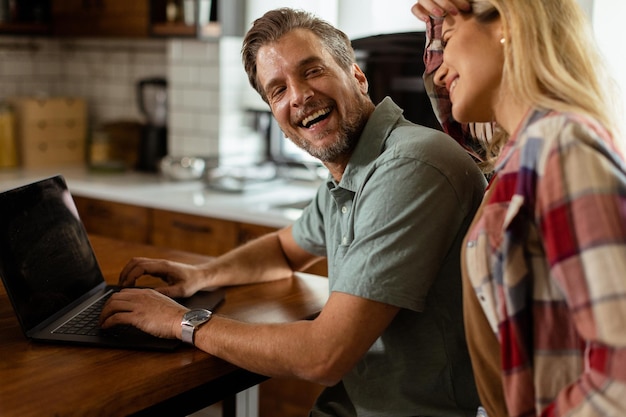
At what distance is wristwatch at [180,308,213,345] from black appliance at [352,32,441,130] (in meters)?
1.53

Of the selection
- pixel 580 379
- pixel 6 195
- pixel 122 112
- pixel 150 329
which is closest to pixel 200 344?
pixel 150 329

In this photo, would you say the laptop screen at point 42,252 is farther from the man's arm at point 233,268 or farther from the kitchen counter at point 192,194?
the kitchen counter at point 192,194

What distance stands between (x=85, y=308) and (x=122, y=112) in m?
2.99

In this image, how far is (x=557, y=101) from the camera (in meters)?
1.18

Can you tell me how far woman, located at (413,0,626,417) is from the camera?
103 cm

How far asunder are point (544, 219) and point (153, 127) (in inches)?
129

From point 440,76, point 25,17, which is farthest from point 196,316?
point 25,17

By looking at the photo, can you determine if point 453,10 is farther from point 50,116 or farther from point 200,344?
point 50,116

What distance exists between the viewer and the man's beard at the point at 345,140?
5.80 ft

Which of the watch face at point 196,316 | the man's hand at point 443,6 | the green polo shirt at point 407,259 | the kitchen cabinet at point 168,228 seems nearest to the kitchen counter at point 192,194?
the kitchen cabinet at point 168,228

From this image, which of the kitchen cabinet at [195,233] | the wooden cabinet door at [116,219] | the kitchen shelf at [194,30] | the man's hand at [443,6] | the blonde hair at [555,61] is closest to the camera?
the blonde hair at [555,61]

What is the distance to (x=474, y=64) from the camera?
130cm

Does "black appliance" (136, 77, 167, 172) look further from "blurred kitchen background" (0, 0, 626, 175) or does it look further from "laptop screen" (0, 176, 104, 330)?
"laptop screen" (0, 176, 104, 330)

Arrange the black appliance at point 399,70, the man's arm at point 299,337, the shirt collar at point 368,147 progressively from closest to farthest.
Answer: the man's arm at point 299,337 < the shirt collar at point 368,147 < the black appliance at point 399,70
